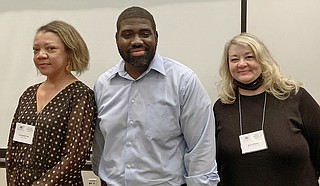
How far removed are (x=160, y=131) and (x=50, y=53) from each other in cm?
61

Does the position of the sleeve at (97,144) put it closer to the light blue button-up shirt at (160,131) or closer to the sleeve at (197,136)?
the light blue button-up shirt at (160,131)

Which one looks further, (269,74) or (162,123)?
(269,74)

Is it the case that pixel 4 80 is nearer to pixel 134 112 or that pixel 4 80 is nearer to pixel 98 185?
pixel 98 185

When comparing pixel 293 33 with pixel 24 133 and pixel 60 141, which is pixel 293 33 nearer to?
pixel 60 141

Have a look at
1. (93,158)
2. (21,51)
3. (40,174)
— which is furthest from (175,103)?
(21,51)

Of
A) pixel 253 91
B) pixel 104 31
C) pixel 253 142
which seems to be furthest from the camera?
pixel 104 31

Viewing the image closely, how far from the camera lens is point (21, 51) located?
8.96 feet

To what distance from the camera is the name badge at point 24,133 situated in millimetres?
1882

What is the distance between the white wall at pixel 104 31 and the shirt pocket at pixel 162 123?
0.79 meters

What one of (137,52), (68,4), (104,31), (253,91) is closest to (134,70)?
(137,52)

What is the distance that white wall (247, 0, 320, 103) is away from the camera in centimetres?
241

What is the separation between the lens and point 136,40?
1736mm

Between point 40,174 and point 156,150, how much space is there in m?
0.52

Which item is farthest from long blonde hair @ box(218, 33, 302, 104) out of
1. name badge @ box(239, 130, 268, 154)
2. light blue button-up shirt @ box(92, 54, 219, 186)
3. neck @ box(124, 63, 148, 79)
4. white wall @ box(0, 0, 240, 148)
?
neck @ box(124, 63, 148, 79)
